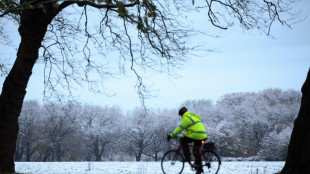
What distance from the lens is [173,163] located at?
9.62 metres

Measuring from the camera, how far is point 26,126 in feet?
193

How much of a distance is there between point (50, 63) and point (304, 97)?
9.19 m

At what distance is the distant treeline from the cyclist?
1701 inches

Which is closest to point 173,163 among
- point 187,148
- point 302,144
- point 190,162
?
point 190,162

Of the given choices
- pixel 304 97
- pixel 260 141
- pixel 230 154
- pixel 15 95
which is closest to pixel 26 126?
pixel 230 154

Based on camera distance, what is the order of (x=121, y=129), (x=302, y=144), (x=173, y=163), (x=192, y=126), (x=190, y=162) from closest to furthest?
(x=302, y=144), (x=192, y=126), (x=190, y=162), (x=173, y=163), (x=121, y=129)

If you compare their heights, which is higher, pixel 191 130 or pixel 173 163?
pixel 191 130

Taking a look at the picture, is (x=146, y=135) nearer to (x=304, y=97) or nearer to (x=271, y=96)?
(x=271, y=96)

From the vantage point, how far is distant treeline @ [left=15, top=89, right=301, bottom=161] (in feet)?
182

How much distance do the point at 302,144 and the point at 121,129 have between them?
190 feet

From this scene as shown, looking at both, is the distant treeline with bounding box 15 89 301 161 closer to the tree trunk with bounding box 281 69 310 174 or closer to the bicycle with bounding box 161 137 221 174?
the bicycle with bounding box 161 137 221 174

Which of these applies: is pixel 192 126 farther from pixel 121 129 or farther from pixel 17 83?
pixel 121 129

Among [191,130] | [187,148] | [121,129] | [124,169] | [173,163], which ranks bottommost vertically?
[124,169]

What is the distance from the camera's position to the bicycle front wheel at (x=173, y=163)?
9376mm
